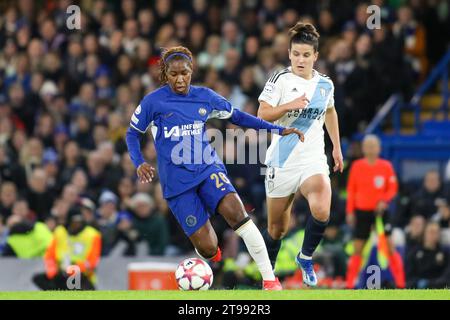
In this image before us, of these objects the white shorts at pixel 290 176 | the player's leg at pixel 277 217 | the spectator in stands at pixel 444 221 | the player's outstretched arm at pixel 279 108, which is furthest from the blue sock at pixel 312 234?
the spectator in stands at pixel 444 221

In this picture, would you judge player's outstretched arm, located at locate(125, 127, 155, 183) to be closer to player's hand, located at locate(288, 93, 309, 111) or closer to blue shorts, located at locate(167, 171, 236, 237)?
blue shorts, located at locate(167, 171, 236, 237)

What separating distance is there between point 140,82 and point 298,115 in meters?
8.78

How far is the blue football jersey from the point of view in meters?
11.5

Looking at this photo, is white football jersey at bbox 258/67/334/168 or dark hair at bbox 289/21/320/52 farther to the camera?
white football jersey at bbox 258/67/334/168

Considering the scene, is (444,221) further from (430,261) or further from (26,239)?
(26,239)

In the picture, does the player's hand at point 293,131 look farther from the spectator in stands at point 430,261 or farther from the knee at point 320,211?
the spectator in stands at point 430,261

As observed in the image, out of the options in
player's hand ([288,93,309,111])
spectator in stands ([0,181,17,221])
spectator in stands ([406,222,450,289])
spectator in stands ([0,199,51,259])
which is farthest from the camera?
spectator in stands ([0,181,17,221])

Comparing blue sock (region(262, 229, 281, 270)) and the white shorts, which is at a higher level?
the white shorts

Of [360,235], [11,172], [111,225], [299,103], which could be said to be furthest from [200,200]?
[11,172]

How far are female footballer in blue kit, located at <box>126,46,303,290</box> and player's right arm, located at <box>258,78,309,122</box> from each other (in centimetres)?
23

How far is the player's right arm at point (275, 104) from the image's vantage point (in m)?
11.7

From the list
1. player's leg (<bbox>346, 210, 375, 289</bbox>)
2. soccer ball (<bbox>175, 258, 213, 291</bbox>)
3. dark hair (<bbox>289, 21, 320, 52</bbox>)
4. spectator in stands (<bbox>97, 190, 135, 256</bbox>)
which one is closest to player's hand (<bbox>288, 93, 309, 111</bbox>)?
dark hair (<bbox>289, 21, 320, 52</bbox>)

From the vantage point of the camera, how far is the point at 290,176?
12.2m
